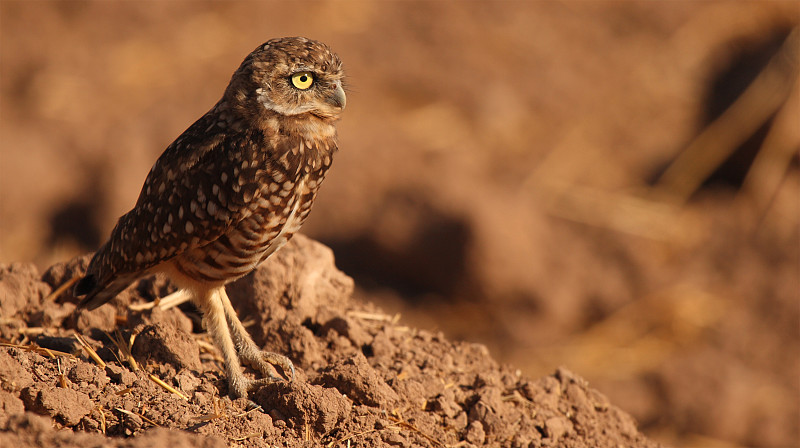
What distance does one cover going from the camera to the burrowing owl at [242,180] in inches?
173

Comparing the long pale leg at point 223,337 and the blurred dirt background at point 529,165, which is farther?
the blurred dirt background at point 529,165

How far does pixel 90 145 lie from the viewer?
36.5ft

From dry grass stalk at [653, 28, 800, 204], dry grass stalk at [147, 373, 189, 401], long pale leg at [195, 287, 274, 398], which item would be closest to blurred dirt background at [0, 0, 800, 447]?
dry grass stalk at [653, 28, 800, 204]

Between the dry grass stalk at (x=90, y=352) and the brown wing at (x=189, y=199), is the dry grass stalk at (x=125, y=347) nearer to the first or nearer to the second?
the dry grass stalk at (x=90, y=352)

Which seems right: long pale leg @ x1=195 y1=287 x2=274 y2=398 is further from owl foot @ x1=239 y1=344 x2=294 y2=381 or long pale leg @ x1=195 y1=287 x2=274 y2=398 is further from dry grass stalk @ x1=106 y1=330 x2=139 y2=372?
dry grass stalk @ x1=106 y1=330 x2=139 y2=372

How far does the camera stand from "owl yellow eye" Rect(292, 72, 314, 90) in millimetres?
4508

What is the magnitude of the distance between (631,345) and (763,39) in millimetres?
6331

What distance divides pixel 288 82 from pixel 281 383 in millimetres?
1560

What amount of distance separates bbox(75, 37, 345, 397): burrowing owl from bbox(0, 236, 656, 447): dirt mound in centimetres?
33

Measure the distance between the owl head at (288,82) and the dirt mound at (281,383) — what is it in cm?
119

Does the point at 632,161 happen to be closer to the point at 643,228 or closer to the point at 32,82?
the point at 643,228

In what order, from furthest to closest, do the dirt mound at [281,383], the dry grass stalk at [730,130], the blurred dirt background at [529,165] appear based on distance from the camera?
the dry grass stalk at [730,130]
the blurred dirt background at [529,165]
the dirt mound at [281,383]

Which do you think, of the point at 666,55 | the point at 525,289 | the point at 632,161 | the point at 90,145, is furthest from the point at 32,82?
the point at 666,55

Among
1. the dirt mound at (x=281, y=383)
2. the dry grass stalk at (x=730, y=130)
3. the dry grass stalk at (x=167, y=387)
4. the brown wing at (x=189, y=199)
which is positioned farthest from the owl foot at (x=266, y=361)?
the dry grass stalk at (x=730, y=130)
